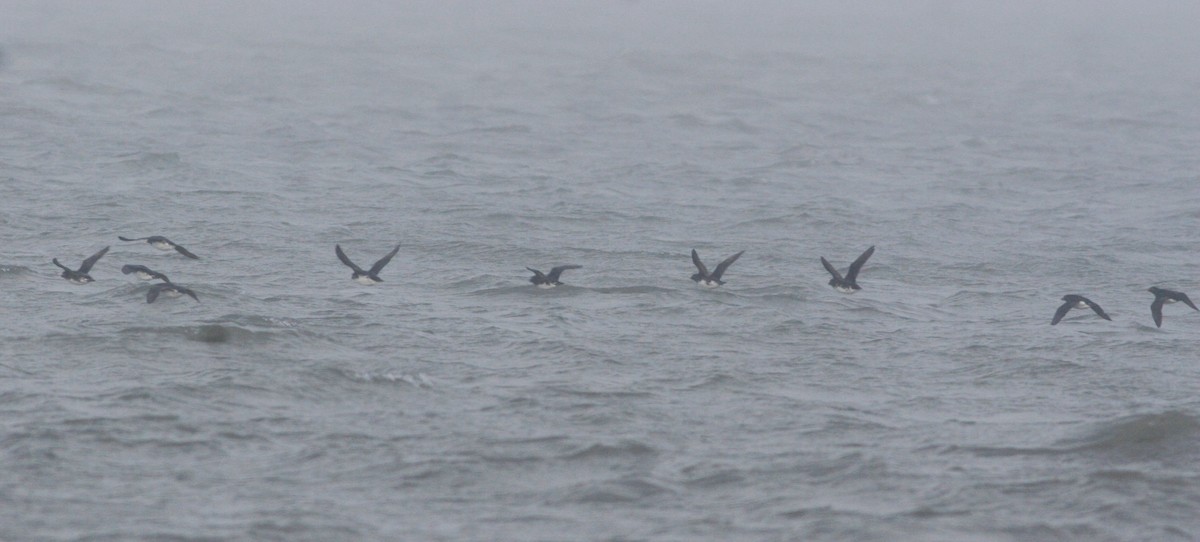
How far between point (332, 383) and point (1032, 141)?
26760 millimetres

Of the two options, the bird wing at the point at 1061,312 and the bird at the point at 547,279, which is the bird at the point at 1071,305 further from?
the bird at the point at 547,279

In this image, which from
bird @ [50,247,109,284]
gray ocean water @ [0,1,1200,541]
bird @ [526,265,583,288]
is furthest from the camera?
bird @ [526,265,583,288]

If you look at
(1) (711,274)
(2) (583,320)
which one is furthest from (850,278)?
(2) (583,320)

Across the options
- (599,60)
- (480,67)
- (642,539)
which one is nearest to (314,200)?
(642,539)

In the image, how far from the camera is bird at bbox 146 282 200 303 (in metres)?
19.1

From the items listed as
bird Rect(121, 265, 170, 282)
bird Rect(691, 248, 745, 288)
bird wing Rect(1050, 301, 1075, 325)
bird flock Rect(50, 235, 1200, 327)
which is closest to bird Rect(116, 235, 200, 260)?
bird flock Rect(50, 235, 1200, 327)

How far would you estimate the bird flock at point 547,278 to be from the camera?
775 inches

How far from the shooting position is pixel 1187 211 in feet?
97.1

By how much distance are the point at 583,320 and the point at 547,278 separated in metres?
1.68

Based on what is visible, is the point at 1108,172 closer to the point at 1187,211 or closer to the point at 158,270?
the point at 1187,211

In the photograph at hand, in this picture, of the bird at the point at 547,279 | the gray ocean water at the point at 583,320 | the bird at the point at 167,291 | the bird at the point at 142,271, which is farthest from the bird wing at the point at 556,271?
the bird at the point at 142,271

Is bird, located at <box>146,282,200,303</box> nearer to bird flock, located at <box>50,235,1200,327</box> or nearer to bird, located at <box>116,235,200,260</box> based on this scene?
bird flock, located at <box>50,235,1200,327</box>

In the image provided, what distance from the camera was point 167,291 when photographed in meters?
19.8

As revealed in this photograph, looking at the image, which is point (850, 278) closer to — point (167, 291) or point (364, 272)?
point (364, 272)
